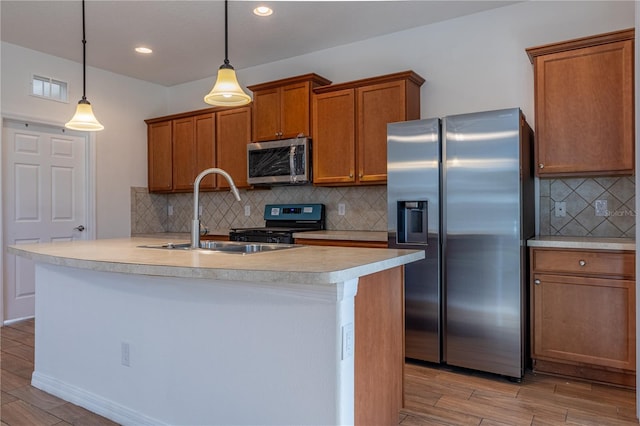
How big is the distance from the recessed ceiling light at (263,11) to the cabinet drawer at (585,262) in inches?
105

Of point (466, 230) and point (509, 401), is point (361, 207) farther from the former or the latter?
point (509, 401)

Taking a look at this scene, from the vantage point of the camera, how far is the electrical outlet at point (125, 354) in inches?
88.7

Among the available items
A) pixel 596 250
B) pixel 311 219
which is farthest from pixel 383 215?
pixel 596 250

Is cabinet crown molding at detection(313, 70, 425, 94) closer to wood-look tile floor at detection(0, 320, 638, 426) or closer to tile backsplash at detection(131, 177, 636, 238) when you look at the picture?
tile backsplash at detection(131, 177, 636, 238)

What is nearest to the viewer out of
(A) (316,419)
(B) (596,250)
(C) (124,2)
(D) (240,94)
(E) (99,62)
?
(A) (316,419)

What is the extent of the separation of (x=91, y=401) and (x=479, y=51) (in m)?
3.68

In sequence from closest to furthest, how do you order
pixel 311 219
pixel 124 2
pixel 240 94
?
1. pixel 240 94
2. pixel 124 2
3. pixel 311 219

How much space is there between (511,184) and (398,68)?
174 centimetres

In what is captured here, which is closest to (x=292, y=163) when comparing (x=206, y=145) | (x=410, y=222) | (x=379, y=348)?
(x=206, y=145)

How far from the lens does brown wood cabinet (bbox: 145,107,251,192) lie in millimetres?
4668

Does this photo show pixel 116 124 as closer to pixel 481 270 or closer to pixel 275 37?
pixel 275 37

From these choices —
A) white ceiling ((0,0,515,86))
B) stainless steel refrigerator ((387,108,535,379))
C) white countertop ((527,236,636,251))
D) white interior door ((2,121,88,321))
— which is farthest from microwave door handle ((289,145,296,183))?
white interior door ((2,121,88,321))

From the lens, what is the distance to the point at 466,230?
9.77ft

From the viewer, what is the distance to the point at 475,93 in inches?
144
